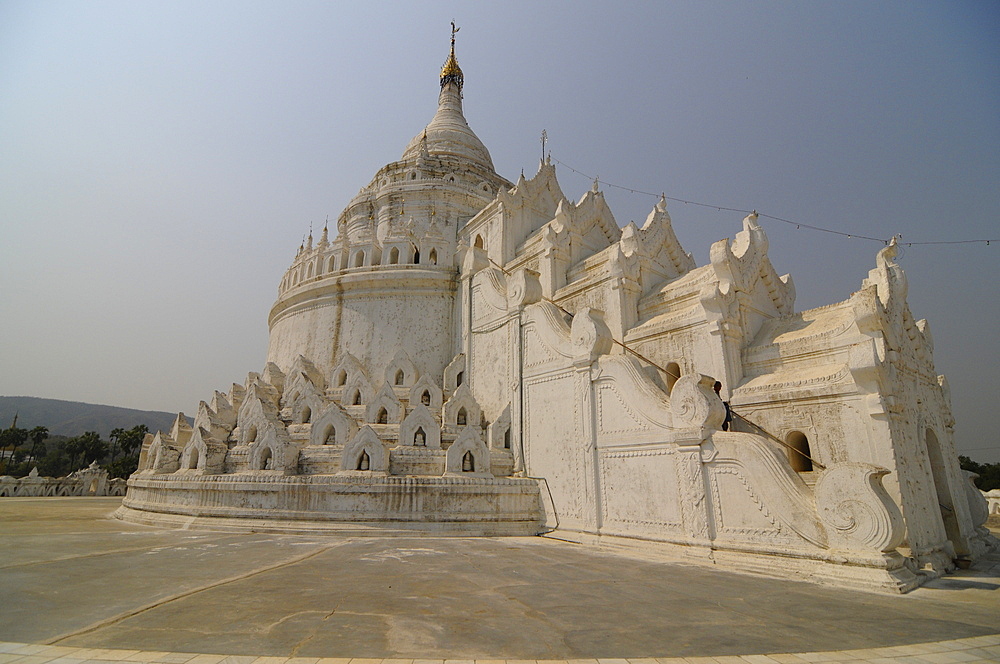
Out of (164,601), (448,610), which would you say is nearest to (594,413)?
(448,610)

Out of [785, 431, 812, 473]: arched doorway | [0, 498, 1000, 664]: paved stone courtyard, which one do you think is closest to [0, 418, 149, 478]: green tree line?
[0, 498, 1000, 664]: paved stone courtyard

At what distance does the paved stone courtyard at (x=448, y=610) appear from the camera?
16.1ft

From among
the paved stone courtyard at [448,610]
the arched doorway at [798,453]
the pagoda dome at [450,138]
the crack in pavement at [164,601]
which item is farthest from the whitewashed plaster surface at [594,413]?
the pagoda dome at [450,138]

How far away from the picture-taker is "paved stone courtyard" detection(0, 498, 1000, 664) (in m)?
4.92

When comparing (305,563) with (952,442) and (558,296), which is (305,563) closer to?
(558,296)

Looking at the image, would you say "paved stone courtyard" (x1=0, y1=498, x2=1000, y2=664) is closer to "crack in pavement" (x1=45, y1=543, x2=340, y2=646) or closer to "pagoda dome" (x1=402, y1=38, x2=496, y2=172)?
"crack in pavement" (x1=45, y1=543, x2=340, y2=646)

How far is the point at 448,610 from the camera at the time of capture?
625 cm

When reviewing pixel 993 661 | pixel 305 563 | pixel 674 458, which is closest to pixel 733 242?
pixel 674 458

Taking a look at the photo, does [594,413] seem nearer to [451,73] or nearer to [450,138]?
[450,138]

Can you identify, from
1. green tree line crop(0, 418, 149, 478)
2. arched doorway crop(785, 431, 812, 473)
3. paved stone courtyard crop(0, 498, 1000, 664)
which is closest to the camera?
paved stone courtyard crop(0, 498, 1000, 664)

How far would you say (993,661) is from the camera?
4.80 metres

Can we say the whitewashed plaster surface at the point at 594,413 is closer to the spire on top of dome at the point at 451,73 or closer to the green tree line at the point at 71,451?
the spire on top of dome at the point at 451,73

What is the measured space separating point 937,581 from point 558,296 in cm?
1200

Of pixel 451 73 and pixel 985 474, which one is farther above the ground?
pixel 451 73
